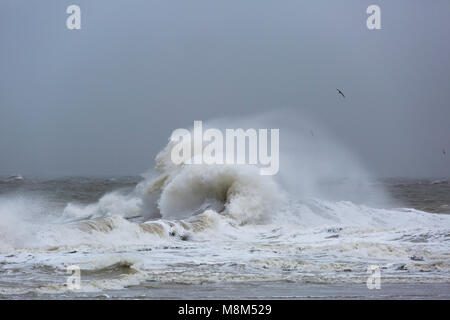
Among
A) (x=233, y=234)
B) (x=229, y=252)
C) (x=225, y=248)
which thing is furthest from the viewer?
(x=233, y=234)

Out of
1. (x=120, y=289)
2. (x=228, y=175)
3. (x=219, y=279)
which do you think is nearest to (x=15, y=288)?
(x=120, y=289)

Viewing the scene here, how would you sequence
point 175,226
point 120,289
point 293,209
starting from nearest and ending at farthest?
point 120,289, point 175,226, point 293,209

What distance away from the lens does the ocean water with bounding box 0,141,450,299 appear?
28.8 ft

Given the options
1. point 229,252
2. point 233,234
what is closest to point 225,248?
point 229,252

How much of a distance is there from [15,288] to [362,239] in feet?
25.6

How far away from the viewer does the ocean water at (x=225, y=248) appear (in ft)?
28.8

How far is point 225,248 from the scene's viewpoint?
13.1 meters

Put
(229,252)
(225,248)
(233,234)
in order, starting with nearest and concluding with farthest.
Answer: (229,252) → (225,248) → (233,234)

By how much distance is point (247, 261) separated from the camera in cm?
1112

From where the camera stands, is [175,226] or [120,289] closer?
[120,289]

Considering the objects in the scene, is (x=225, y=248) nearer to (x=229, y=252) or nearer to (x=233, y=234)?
(x=229, y=252)

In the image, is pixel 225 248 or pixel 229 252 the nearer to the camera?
pixel 229 252
